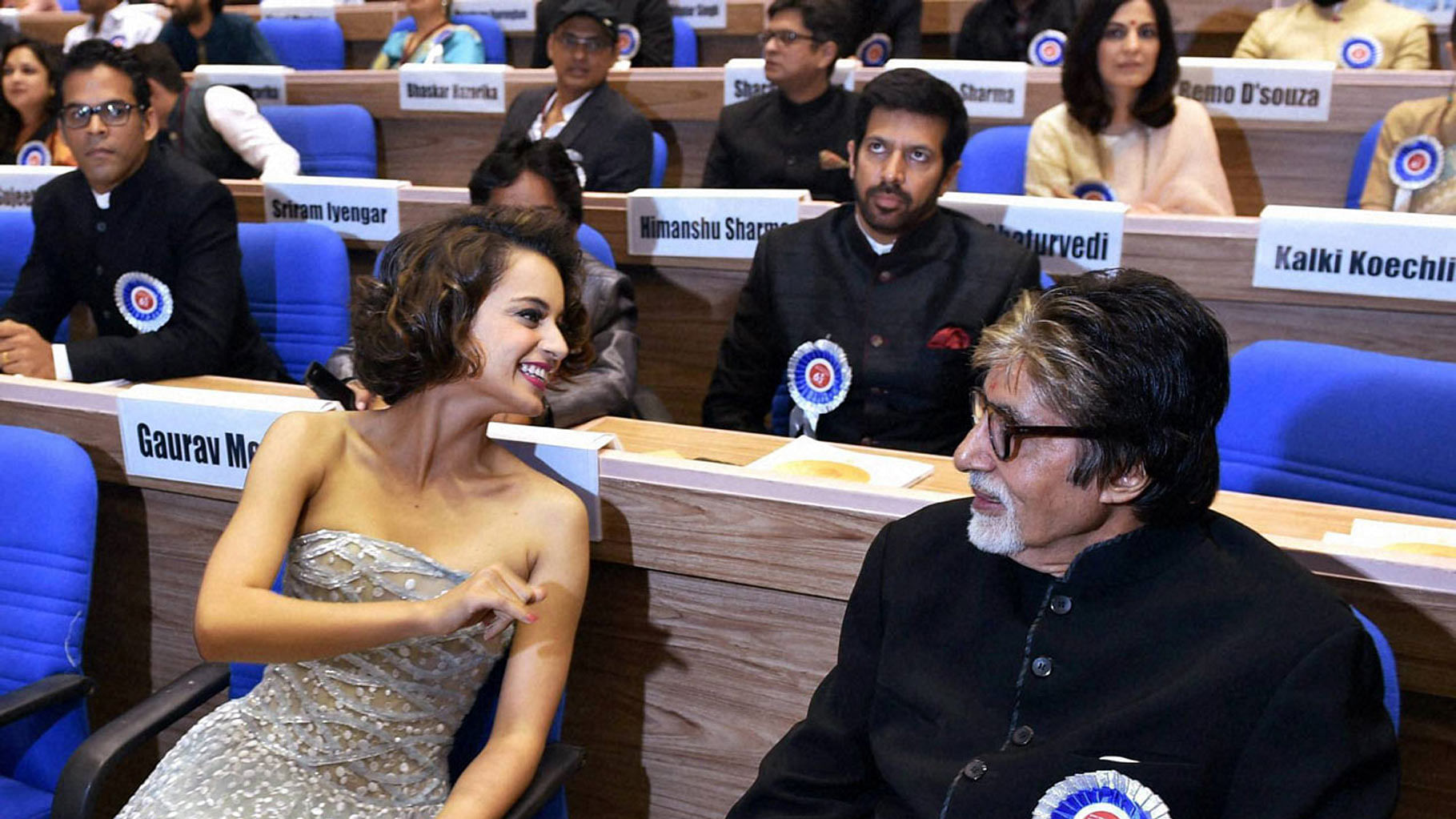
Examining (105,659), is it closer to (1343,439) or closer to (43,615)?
(43,615)

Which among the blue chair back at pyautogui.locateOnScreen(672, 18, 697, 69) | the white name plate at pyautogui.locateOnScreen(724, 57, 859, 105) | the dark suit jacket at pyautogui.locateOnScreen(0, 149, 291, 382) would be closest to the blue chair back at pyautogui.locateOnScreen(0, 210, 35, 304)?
the dark suit jacket at pyautogui.locateOnScreen(0, 149, 291, 382)

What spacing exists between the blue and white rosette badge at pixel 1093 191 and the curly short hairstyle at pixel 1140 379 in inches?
81.1

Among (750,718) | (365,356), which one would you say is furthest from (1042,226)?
(365,356)

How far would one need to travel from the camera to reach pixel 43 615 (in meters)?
1.76

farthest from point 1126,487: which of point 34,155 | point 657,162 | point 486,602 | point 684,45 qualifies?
point 684,45

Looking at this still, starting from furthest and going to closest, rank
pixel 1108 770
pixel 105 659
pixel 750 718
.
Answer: pixel 105 659 → pixel 750 718 → pixel 1108 770

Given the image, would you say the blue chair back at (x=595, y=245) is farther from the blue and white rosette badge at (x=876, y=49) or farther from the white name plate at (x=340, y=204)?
the blue and white rosette badge at (x=876, y=49)

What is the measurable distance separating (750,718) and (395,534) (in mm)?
499

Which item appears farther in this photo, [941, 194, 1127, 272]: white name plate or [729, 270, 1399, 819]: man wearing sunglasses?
[941, 194, 1127, 272]: white name plate

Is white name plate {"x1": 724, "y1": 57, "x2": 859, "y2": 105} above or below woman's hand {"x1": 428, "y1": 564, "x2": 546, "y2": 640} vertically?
above

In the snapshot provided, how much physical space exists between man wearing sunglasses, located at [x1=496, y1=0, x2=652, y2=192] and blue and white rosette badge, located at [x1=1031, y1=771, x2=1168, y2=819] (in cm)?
280

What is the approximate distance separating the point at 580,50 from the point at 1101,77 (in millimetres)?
1445

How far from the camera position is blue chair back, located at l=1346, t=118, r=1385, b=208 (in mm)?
3309

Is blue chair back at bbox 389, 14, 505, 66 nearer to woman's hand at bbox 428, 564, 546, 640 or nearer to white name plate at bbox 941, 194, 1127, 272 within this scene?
white name plate at bbox 941, 194, 1127, 272
